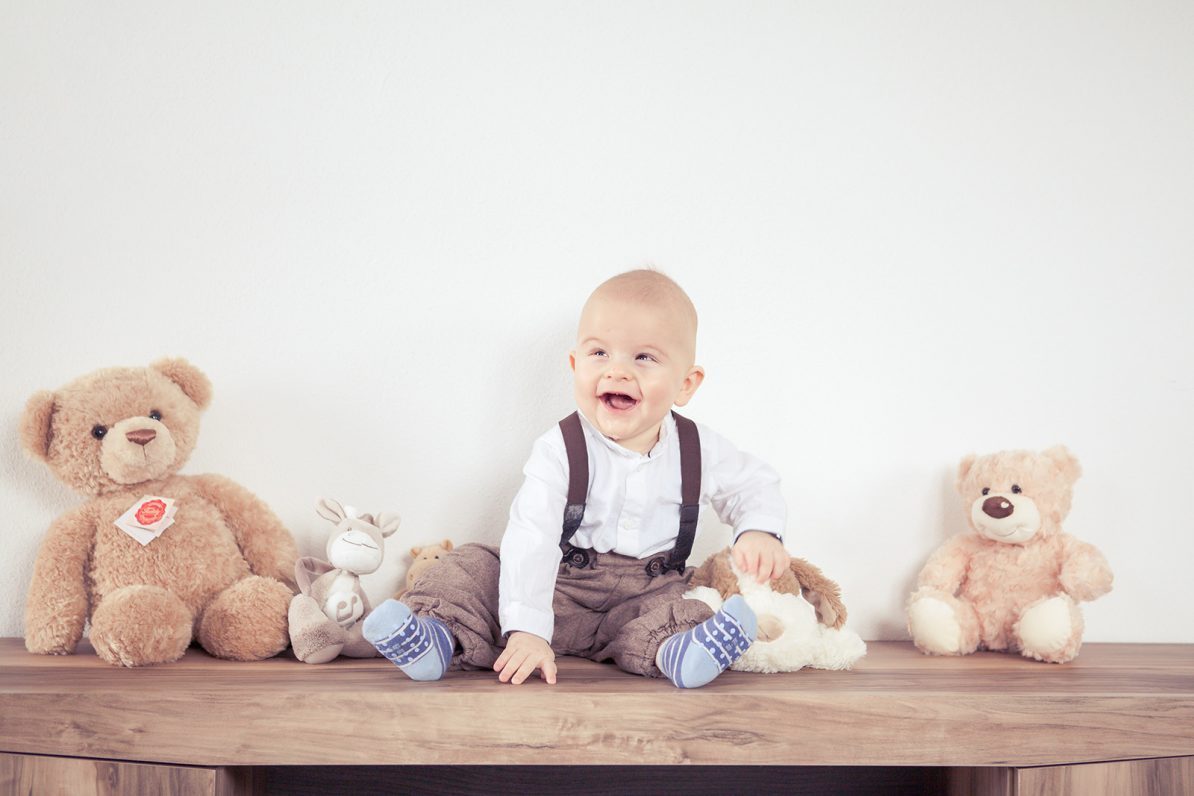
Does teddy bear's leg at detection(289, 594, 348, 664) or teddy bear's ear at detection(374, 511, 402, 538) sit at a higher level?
teddy bear's ear at detection(374, 511, 402, 538)

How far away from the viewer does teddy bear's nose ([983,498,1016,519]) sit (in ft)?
4.68

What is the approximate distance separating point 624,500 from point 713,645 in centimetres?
31

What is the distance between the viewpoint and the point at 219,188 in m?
1.52

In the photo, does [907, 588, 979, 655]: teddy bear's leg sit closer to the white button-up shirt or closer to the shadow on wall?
the shadow on wall

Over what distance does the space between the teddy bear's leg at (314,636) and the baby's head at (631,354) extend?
446 mm

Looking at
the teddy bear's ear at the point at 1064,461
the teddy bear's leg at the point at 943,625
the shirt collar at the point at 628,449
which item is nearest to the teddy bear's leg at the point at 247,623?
the shirt collar at the point at 628,449

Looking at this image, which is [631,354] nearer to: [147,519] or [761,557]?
[761,557]

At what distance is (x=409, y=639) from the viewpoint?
3.59 ft

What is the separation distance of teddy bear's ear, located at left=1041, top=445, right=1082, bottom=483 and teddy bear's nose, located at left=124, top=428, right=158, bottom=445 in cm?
131

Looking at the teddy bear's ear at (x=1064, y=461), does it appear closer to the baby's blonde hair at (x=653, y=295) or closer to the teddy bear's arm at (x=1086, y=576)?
the teddy bear's arm at (x=1086, y=576)

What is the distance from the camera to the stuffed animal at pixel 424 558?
56.5 inches

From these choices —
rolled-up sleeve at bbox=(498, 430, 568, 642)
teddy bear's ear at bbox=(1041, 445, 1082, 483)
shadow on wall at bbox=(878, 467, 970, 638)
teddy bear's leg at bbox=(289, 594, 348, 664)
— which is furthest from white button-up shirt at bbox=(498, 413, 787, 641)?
teddy bear's ear at bbox=(1041, 445, 1082, 483)

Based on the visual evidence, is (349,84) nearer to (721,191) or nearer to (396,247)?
(396,247)

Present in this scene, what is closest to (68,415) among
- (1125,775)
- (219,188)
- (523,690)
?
(219,188)
